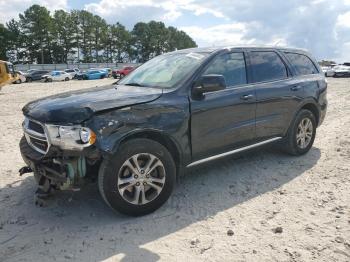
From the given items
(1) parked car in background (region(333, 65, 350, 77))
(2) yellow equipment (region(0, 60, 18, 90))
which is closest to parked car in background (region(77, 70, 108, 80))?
(2) yellow equipment (region(0, 60, 18, 90))

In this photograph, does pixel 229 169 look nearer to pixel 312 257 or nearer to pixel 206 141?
pixel 206 141

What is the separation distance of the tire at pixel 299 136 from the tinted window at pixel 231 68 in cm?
135

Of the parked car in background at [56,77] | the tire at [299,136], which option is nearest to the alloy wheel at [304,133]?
the tire at [299,136]

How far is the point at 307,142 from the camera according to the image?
6242 mm

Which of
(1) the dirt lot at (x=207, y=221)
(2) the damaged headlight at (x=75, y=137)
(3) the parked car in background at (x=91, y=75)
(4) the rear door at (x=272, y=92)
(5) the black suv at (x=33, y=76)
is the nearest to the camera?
(1) the dirt lot at (x=207, y=221)

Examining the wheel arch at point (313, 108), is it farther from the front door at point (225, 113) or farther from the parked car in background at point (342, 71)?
the parked car in background at point (342, 71)

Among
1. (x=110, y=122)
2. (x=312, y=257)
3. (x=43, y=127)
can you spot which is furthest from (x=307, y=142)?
(x=43, y=127)

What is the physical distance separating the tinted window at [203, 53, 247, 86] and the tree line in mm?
84852

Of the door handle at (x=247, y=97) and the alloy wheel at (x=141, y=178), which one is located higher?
the door handle at (x=247, y=97)

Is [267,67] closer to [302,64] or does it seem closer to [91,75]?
[302,64]

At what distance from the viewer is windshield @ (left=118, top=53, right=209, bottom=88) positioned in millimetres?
4598

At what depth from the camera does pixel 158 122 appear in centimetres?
405

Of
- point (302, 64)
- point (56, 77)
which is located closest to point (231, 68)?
point (302, 64)

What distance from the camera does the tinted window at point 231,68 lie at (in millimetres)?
4780
